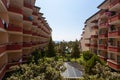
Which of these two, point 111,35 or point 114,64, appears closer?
point 114,64

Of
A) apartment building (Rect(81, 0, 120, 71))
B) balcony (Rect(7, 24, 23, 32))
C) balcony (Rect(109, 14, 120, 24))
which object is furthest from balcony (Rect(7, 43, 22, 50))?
balcony (Rect(109, 14, 120, 24))

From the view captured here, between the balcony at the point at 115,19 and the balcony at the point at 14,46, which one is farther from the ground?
the balcony at the point at 115,19

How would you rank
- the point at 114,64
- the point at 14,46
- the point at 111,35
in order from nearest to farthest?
1. the point at 14,46
2. the point at 114,64
3. the point at 111,35

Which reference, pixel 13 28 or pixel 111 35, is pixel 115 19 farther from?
pixel 13 28

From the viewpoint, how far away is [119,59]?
132ft

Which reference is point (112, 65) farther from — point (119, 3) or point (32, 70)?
point (32, 70)

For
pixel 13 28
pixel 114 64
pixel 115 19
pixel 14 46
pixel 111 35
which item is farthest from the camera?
pixel 111 35

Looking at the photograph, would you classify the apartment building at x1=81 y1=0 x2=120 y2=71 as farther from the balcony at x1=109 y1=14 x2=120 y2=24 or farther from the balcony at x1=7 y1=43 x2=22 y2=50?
the balcony at x1=7 y1=43 x2=22 y2=50

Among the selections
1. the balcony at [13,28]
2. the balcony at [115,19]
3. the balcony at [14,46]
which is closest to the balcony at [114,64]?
the balcony at [115,19]

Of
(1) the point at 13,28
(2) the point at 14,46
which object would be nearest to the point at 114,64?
(2) the point at 14,46

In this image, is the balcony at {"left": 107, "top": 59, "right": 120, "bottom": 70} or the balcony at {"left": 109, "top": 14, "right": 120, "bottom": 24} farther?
the balcony at {"left": 107, "top": 59, "right": 120, "bottom": 70}

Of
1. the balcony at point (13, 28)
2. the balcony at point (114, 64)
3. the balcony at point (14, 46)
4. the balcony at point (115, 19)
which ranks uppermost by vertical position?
the balcony at point (115, 19)

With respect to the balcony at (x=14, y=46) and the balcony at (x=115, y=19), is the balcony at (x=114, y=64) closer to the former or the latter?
the balcony at (x=115, y=19)

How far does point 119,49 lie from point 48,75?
20.4 meters
